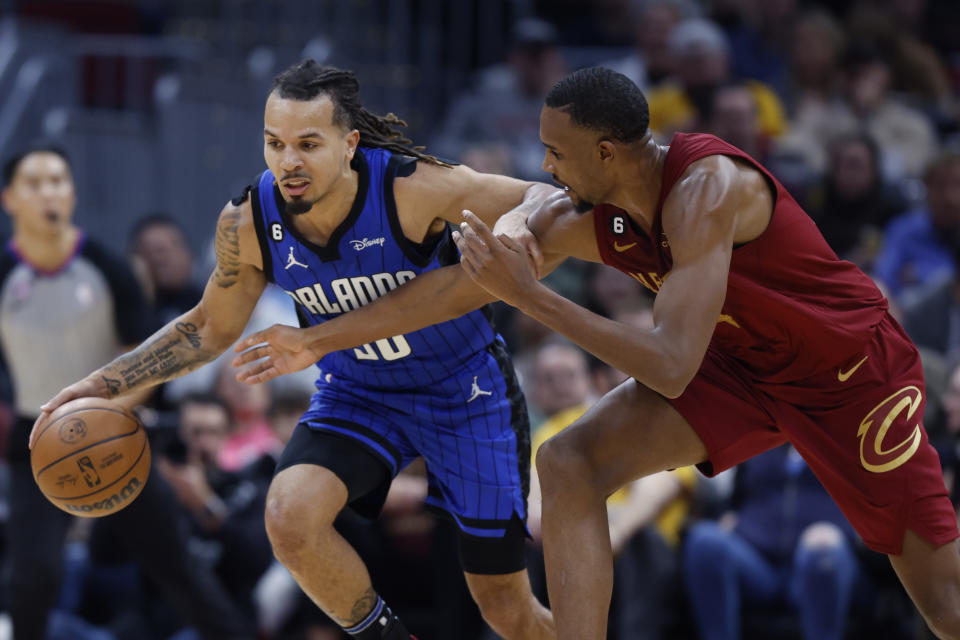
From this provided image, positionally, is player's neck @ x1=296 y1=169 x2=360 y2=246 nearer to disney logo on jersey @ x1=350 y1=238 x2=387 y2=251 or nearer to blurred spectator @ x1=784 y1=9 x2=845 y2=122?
disney logo on jersey @ x1=350 y1=238 x2=387 y2=251

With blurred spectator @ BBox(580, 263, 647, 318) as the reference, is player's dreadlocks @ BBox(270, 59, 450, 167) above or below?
above

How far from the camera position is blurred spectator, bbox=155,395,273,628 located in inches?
261

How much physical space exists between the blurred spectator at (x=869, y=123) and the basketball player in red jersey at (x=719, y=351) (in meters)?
4.77

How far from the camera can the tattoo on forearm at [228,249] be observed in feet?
13.9

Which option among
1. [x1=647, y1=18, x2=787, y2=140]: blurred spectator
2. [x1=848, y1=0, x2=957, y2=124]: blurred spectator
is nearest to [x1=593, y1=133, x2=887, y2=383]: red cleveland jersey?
[x1=647, y1=18, x2=787, y2=140]: blurred spectator

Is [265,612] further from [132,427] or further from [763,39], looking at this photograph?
[763,39]

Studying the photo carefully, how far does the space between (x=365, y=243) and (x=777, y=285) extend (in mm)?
1344

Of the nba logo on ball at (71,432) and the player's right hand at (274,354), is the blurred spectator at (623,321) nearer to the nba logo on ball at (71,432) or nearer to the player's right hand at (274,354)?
the player's right hand at (274,354)

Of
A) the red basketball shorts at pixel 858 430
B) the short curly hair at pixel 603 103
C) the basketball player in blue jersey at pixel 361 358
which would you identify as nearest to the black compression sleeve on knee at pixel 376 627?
the basketball player in blue jersey at pixel 361 358

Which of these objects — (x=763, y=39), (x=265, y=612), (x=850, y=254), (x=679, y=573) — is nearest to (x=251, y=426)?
(x=265, y=612)

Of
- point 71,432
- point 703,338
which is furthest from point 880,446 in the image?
point 71,432

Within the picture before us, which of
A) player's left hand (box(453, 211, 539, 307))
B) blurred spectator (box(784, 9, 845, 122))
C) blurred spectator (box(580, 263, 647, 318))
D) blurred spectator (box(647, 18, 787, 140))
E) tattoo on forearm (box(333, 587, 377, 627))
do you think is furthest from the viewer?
blurred spectator (box(784, 9, 845, 122))

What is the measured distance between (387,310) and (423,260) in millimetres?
265

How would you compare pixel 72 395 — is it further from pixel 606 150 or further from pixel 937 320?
pixel 937 320
